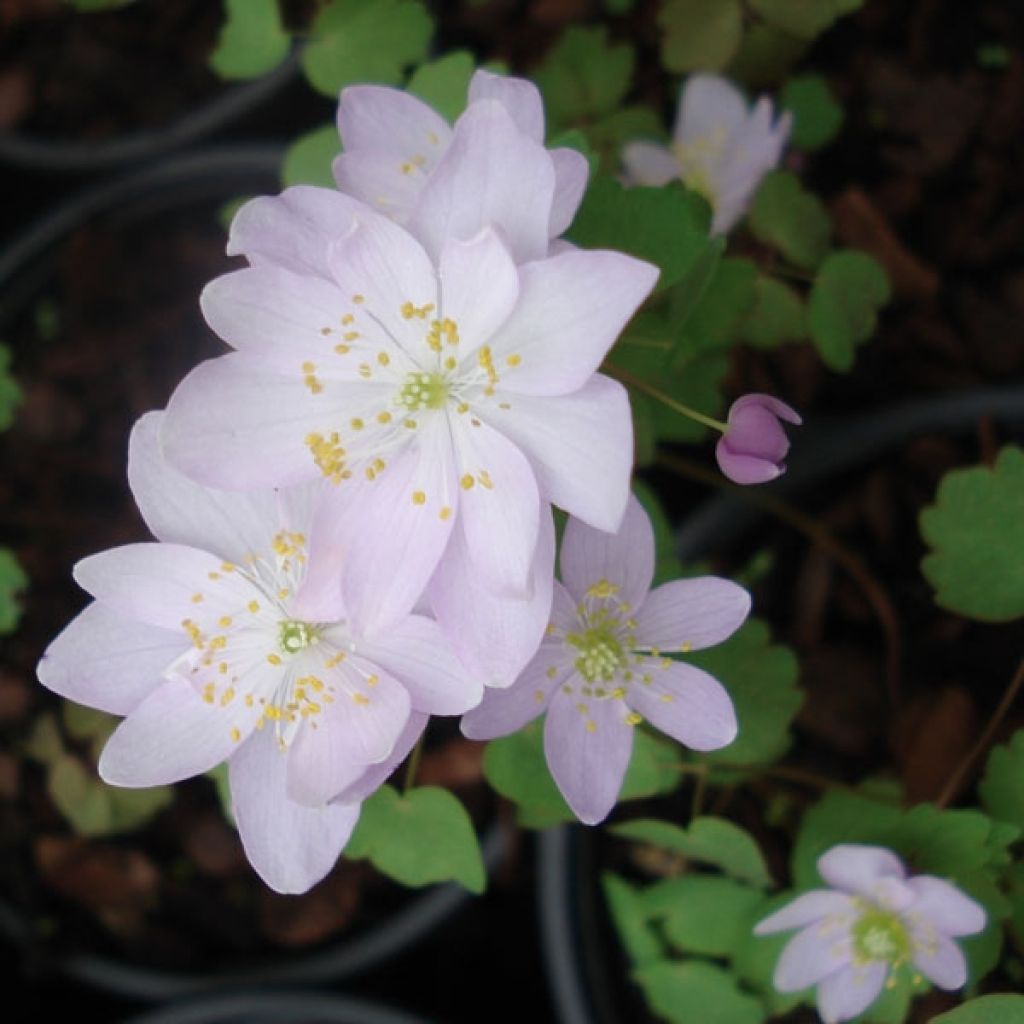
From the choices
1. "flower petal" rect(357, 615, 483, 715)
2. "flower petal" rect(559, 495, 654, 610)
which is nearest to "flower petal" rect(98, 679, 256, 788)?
"flower petal" rect(357, 615, 483, 715)

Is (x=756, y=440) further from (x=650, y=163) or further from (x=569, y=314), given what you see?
(x=650, y=163)

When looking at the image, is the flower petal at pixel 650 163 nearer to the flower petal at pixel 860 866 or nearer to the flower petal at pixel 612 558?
the flower petal at pixel 612 558

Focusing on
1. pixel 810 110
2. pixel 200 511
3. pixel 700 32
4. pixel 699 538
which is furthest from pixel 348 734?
pixel 810 110

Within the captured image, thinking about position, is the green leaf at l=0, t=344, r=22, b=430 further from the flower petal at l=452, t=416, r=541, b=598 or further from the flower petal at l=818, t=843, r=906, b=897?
the flower petal at l=818, t=843, r=906, b=897

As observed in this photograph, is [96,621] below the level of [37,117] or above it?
below

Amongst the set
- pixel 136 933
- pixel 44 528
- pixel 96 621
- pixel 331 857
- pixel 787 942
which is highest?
pixel 96 621

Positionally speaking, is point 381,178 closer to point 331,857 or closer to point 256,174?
point 331,857

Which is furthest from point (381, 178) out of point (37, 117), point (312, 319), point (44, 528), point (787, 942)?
point (37, 117)
